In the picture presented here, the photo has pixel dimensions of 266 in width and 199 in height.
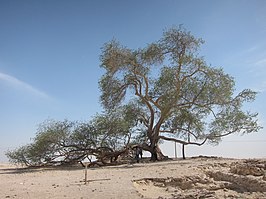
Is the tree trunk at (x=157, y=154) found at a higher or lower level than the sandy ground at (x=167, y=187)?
higher

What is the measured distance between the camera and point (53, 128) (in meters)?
21.5

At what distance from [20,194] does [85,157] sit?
523 inches

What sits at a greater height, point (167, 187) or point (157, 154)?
point (157, 154)

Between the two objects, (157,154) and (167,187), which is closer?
(167,187)

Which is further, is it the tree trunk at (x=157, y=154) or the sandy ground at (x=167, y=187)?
the tree trunk at (x=157, y=154)

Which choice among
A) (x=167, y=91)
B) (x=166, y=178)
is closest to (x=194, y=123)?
(x=167, y=91)

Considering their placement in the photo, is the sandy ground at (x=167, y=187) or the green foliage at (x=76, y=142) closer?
the sandy ground at (x=167, y=187)

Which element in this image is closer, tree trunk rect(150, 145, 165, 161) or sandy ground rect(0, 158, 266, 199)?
sandy ground rect(0, 158, 266, 199)

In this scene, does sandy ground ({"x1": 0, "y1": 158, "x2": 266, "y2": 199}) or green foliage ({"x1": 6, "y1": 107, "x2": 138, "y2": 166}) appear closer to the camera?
sandy ground ({"x1": 0, "y1": 158, "x2": 266, "y2": 199})

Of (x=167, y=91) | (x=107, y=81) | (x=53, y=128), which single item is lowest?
Answer: (x=53, y=128)

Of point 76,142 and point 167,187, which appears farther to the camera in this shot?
point 76,142

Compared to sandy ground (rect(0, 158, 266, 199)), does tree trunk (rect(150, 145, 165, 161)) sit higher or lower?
higher

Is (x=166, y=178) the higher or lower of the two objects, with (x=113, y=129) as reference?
lower

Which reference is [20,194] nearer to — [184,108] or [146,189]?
[146,189]
